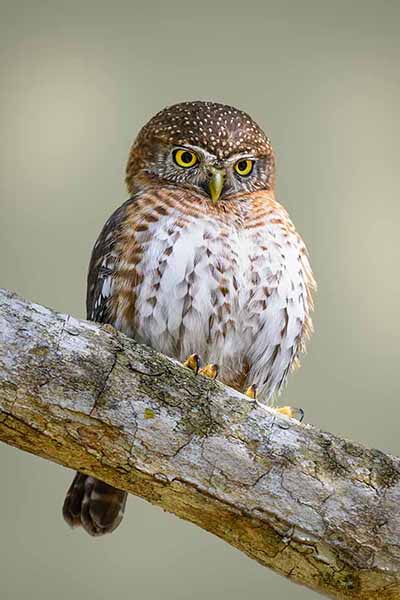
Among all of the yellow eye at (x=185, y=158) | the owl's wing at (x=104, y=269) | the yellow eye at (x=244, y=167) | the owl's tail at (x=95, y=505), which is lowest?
the owl's tail at (x=95, y=505)

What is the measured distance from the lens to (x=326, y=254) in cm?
405

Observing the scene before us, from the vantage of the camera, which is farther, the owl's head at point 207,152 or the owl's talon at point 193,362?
the owl's head at point 207,152

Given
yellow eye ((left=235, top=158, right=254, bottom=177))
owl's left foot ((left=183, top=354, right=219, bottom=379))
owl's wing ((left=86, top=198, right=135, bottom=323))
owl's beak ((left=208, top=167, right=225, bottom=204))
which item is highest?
yellow eye ((left=235, top=158, right=254, bottom=177))

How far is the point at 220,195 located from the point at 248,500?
2.98 feet

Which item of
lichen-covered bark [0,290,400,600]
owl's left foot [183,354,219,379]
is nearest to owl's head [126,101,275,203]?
owl's left foot [183,354,219,379]

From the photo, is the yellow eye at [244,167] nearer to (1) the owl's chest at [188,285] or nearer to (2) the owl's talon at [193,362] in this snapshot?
(1) the owl's chest at [188,285]

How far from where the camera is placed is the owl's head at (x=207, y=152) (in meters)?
2.55

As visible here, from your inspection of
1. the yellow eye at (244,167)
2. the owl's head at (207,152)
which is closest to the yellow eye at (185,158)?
the owl's head at (207,152)

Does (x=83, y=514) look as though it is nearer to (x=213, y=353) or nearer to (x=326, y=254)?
(x=213, y=353)

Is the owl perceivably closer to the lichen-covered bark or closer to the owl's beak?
the owl's beak

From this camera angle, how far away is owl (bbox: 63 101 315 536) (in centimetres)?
246

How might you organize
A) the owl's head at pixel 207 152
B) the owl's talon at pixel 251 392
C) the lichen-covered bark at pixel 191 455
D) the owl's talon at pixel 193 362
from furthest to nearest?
the owl's head at pixel 207 152
the owl's talon at pixel 251 392
the owl's talon at pixel 193 362
the lichen-covered bark at pixel 191 455

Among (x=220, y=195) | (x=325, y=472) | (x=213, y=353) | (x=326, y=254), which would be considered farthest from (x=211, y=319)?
(x=326, y=254)

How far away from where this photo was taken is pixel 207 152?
8.36 feet
